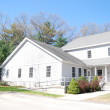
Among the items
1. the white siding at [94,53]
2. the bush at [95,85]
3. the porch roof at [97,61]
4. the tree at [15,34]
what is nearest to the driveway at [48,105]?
the bush at [95,85]

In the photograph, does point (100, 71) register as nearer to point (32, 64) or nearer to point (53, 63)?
point (53, 63)

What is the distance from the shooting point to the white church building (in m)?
22.0

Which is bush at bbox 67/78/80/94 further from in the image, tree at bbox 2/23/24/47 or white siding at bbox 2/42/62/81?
tree at bbox 2/23/24/47

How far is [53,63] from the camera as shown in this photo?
2214 centimetres

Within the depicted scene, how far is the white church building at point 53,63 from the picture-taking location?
22016 mm

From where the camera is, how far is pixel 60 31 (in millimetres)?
49844

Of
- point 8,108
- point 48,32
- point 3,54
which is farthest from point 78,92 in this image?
point 48,32

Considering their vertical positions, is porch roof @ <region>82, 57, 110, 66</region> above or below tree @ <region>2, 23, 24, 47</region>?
below

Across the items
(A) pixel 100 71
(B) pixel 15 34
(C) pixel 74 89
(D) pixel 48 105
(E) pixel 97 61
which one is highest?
(B) pixel 15 34

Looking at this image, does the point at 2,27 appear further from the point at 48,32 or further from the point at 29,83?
the point at 29,83

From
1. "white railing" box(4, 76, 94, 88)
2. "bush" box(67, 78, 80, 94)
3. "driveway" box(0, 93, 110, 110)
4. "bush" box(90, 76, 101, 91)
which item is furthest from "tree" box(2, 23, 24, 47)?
"driveway" box(0, 93, 110, 110)

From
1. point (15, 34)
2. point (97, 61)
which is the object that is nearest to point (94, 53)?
point (97, 61)

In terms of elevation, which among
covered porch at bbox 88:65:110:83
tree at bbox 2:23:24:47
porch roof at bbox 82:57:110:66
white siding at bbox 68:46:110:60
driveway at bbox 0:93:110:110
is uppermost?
tree at bbox 2:23:24:47

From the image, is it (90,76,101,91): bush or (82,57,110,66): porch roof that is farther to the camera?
(82,57,110,66): porch roof
